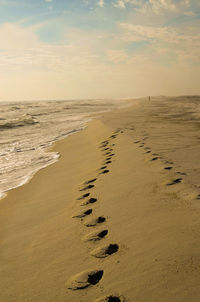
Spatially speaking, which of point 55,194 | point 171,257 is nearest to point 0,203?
point 55,194

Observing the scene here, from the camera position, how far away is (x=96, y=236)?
7.85 ft

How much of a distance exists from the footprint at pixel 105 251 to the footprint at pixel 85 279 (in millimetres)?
189

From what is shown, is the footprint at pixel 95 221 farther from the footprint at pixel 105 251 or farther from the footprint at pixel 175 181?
the footprint at pixel 175 181

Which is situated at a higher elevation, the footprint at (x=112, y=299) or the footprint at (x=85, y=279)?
the footprint at (x=112, y=299)

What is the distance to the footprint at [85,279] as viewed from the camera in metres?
1.80

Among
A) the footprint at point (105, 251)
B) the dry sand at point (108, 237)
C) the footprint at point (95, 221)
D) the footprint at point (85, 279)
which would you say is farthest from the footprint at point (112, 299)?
the footprint at point (95, 221)

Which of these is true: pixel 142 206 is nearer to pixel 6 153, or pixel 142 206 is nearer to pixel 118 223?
pixel 118 223

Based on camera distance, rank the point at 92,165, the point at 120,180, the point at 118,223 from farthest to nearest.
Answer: the point at 92,165, the point at 120,180, the point at 118,223

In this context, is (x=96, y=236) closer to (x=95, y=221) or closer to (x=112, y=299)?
(x=95, y=221)

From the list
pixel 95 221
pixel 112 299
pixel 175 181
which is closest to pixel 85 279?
pixel 112 299

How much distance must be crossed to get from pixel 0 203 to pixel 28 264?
194cm

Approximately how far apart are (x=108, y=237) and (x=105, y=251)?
0.22 metres

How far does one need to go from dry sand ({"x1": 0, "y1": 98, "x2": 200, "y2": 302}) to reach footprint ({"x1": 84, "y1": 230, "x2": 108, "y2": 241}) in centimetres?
1

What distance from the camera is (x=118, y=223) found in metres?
2.56
